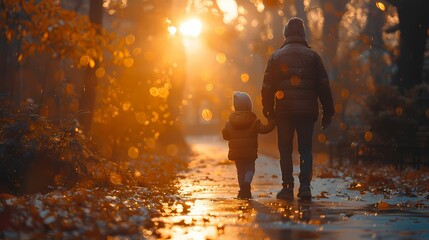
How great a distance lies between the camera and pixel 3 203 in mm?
8227

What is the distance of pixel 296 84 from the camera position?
10.9m

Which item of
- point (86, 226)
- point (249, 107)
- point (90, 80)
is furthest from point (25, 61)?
point (86, 226)

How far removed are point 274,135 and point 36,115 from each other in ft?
105

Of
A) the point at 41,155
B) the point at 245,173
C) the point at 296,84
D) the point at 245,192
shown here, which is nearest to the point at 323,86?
the point at 296,84

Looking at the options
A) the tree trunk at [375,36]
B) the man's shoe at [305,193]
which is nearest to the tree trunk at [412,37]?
the man's shoe at [305,193]

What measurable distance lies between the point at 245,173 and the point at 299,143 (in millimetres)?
955

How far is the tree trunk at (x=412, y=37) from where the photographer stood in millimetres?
25547

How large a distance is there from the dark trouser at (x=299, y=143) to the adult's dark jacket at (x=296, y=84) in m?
0.12

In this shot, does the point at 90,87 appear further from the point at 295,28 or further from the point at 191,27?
the point at 191,27

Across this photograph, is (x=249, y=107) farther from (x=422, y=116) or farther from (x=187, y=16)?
(x=187, y=16)

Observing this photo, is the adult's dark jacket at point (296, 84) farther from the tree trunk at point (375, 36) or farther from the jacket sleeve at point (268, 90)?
the tree trunk at point (375, 36)

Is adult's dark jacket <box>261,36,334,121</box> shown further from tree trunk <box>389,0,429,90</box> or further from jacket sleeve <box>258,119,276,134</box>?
tree trunk <box>389,0,429,90</box>

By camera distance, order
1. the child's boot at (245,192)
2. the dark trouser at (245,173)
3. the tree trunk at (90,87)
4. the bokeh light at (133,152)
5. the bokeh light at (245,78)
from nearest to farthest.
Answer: the child's boot at (245,192) → the dark trouser at (245,173) → the tree trunk at (90,87) → the bokeh light at (133,152) → the bokeh light at (245,78)

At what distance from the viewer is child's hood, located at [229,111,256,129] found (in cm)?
1170
